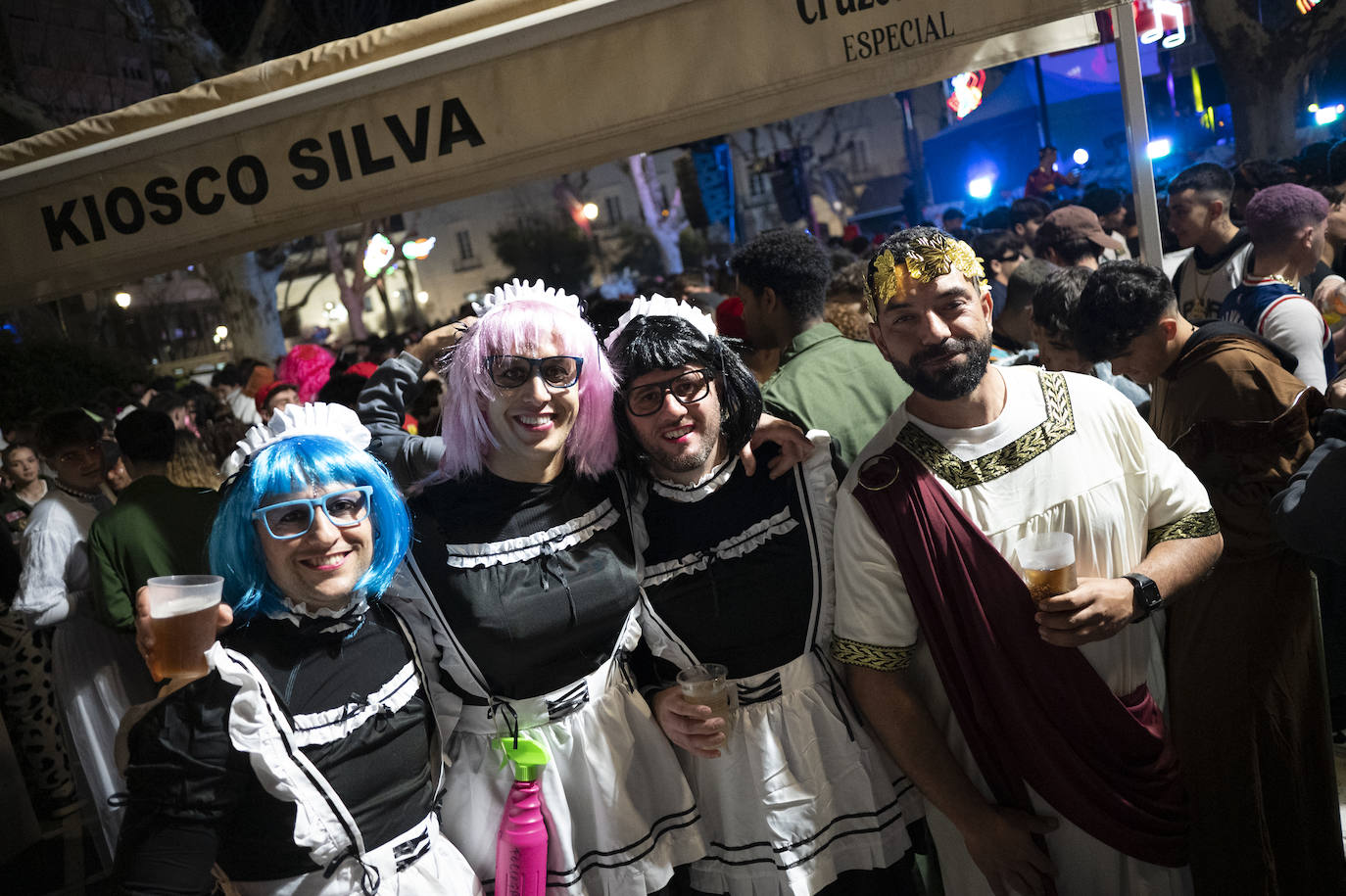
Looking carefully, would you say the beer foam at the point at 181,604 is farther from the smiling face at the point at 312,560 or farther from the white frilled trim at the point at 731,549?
the white frilled trim at the point at 731,549

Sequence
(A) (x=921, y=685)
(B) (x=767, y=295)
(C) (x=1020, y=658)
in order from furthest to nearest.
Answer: (B) (x=767, y=295)
(A) (x=921, y=685)
(C) (x=1020, y=658)

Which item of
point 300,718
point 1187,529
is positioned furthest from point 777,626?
point 300,718

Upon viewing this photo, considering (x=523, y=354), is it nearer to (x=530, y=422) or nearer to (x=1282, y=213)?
(x=530, y=422)

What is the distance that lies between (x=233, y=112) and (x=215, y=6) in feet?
58.3

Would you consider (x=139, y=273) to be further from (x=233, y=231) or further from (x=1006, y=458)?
(x=1006, y=458)

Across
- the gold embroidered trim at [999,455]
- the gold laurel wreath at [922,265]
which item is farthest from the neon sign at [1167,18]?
the gold embroidered trim at [999,455]

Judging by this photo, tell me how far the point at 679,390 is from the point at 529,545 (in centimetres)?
54

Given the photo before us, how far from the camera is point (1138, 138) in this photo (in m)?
3.25

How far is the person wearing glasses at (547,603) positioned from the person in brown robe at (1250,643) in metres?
1.53

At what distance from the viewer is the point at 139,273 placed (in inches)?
132

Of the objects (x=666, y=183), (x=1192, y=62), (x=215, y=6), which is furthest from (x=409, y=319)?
(x=1192, y=62)

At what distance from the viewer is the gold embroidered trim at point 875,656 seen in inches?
92.1

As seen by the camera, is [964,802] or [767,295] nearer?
[964,802]

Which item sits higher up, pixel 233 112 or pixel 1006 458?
pixel 233 112
